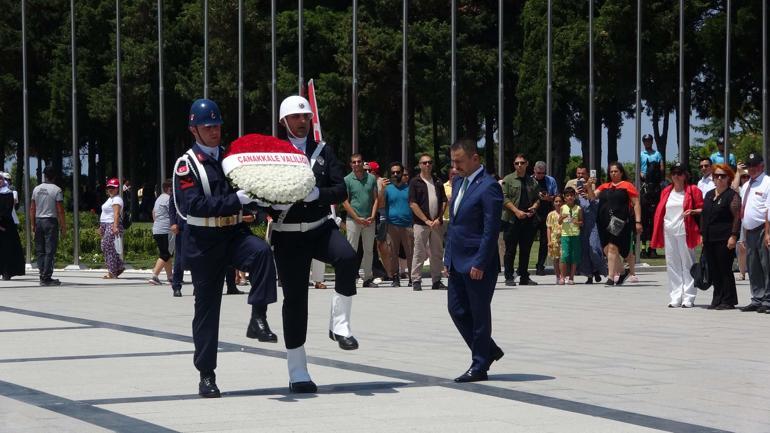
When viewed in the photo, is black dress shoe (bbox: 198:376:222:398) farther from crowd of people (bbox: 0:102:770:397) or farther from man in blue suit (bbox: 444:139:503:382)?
man in blue suit (bbox: 444:139:503:382)

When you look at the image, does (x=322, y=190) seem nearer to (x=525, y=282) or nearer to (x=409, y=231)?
(x=409, y=231)

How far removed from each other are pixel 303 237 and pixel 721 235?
8.50 meters

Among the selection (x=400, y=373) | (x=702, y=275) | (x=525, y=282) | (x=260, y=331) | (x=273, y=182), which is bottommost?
Answer: (x=525, y=282)

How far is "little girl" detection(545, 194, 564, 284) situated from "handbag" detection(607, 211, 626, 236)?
1237mm

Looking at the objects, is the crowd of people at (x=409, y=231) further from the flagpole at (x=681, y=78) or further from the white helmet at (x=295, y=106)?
the flagpole at (x=681, y=78)

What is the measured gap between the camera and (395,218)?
21.9 m

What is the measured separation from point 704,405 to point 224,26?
156 ft

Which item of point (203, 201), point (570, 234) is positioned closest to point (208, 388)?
point (203, 201)

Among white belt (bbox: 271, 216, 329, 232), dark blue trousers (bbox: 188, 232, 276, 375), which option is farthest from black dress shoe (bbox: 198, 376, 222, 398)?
white belt (bbox: 271, 216, 329, 232)

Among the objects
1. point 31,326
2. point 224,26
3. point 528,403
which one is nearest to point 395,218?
point 31,326

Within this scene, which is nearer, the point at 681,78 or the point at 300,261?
the point at 300,261

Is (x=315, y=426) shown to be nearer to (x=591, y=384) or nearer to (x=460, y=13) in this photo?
(x=591, y=384)

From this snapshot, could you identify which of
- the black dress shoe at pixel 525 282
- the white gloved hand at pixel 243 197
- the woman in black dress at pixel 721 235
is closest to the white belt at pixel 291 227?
the white gloved hand at pixel 243 197

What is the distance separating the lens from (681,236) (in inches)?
699
